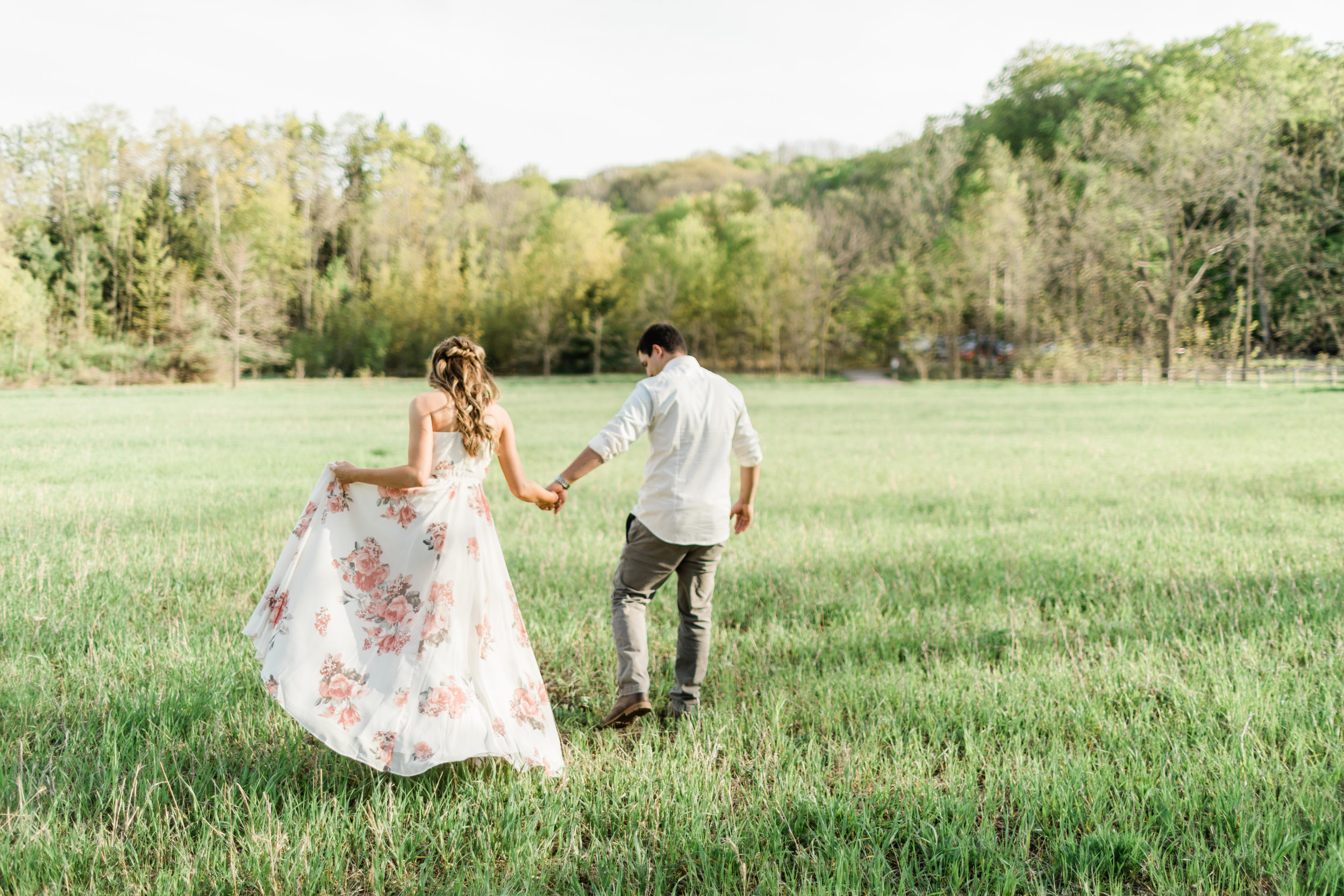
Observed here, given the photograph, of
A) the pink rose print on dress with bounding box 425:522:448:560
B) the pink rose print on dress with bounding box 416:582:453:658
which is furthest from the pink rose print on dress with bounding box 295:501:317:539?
the pink rose print on dress with bounding box 416:582:453:658

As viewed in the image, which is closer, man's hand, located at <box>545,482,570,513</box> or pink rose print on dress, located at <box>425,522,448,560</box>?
pink rose print on dress, located at <box>425,522,448,560</box>

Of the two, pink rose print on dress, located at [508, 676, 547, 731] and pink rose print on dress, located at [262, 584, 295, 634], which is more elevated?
pink rose print on dress, located at [262, 584, 295, 634]

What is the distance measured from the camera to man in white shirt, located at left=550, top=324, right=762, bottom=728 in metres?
3.82

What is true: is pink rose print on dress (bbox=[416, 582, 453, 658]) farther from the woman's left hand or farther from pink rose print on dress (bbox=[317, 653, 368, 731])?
the woman's left hand

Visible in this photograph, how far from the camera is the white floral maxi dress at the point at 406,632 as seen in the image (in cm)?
313

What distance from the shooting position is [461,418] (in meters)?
3.41

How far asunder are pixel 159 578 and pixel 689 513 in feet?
16.1

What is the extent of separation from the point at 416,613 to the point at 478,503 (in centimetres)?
56

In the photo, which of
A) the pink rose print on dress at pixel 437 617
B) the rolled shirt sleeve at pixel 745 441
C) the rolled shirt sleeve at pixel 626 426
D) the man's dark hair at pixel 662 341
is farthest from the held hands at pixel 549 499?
the rolled shirt sleeve at pixel 745 441

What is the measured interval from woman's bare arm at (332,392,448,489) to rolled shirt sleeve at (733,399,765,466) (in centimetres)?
159

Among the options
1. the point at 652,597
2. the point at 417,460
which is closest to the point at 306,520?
the point at 417,460

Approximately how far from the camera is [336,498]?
11.3 ft

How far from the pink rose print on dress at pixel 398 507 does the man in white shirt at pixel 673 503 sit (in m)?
0.74

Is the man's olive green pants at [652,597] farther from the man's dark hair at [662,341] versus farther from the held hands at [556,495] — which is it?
the man's dark hair at [662,341]
